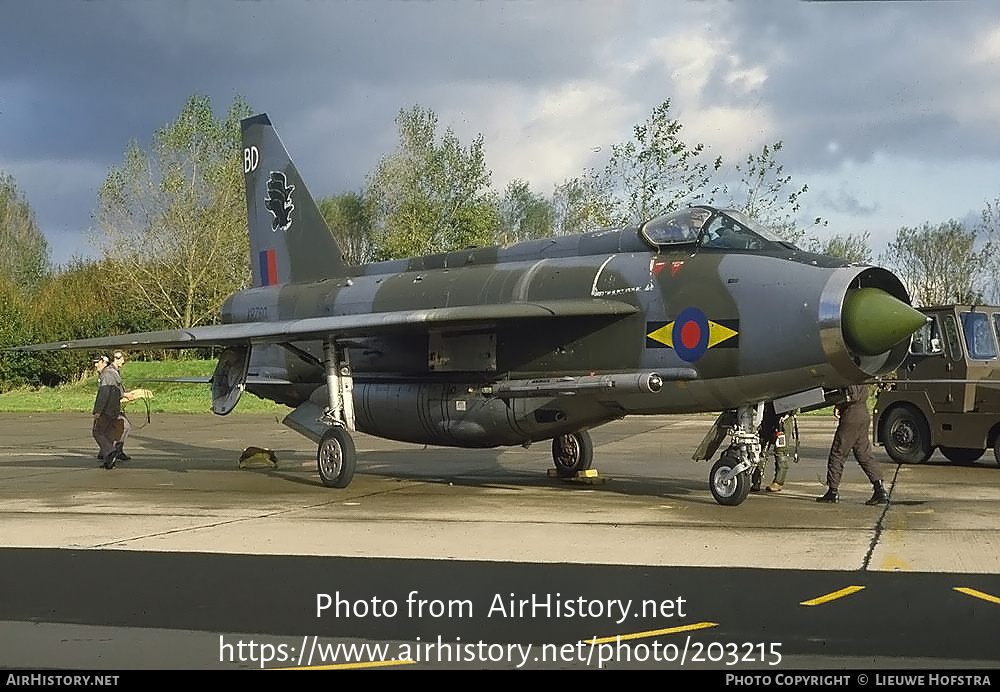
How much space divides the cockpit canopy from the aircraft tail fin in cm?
605

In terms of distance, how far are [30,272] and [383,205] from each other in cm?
3045

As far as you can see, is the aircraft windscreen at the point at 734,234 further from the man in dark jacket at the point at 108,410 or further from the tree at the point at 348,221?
the tree at the point at 348,221

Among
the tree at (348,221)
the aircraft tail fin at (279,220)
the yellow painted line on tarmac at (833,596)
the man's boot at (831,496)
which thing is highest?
the tree at (348,221)

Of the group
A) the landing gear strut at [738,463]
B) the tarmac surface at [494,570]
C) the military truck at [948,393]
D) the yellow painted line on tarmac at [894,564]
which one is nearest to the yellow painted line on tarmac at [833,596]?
the tarmac surface at [494,570]

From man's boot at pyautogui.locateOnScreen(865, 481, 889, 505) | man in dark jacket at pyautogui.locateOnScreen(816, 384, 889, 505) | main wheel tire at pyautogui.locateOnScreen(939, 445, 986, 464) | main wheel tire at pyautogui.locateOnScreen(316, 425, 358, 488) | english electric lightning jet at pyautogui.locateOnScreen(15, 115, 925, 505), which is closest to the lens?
english electric lightning jet at pyautogui.locateOnScreen(15, 115, 925, 505)

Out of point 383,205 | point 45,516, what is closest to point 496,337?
point 45,516

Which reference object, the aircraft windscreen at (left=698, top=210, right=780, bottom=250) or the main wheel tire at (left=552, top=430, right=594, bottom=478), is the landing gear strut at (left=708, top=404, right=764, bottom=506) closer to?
the aircraft windscreen at (left=698, top=210, right=780, bottom=250)

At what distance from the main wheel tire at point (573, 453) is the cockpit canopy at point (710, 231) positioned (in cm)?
329

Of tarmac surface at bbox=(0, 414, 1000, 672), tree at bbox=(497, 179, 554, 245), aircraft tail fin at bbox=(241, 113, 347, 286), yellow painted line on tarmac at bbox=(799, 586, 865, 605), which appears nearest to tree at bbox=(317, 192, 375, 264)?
tree at bbox=(497, 179, 554, 245)

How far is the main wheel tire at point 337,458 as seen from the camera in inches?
520

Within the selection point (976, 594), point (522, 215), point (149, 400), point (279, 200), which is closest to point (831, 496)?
point (976, 594)

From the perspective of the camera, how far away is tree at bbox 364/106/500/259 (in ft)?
153

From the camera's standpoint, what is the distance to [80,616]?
6461 millimetres

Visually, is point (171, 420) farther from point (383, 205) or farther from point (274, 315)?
point (383, 205)
